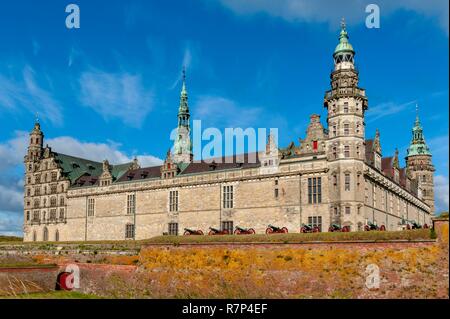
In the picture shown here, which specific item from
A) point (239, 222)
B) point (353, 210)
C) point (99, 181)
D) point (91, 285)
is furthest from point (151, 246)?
point (99, 181)

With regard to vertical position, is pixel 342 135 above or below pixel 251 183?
above

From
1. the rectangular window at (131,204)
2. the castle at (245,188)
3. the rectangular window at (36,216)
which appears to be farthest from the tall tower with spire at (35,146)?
the rectangular window at (131,204)

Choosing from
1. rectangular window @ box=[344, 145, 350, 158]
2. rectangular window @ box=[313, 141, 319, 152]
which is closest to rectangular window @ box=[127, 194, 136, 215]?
rectangular window @ box=[313, 141, 319, 152]

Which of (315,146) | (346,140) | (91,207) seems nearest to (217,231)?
(315,146)

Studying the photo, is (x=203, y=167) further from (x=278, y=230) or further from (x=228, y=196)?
(x=278, y=230)

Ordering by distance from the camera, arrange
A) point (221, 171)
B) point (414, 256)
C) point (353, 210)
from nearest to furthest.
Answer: point (414, 256), point (353, 210), point (221, 171)

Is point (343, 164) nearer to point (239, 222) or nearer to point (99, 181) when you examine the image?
point (239, 222)

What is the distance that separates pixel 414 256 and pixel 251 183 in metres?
26.2

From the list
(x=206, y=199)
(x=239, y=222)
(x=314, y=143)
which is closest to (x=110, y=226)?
(x=206, y=199)

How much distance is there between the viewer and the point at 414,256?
1315 inches

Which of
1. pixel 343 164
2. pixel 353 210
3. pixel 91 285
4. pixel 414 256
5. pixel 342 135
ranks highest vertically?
pixel 342 135

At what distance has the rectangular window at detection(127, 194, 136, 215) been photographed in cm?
6762
